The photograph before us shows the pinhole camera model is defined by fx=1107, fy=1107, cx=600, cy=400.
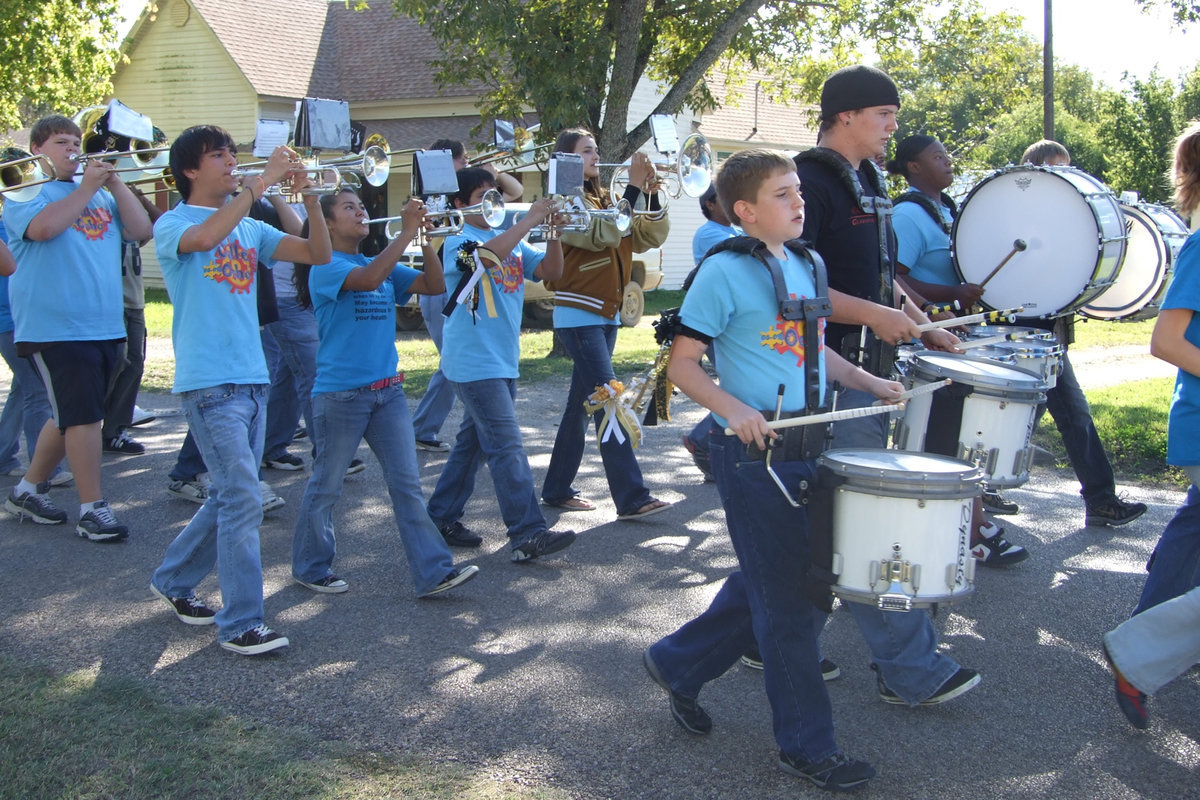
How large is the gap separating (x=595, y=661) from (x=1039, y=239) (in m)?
3.20

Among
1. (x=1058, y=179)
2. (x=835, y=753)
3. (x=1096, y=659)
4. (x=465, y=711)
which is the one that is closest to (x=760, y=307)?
(x=835, y=753)

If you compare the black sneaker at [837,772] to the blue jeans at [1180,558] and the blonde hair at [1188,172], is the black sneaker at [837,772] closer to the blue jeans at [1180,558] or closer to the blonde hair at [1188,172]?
the blue jeans at [1180,558]

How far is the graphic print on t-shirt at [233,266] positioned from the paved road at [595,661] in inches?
57.7

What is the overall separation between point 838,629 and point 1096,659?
1007mm

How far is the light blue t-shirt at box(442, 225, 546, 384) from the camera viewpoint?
18.1 feet

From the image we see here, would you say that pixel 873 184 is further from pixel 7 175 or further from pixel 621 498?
pixel 7 175

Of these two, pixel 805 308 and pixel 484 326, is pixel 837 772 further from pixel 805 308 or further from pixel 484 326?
pixel 484 326

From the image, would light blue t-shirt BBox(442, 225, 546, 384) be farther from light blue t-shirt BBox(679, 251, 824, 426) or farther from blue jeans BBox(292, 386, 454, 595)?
light blue t-shirt BBox(679, 251, 824, 426)

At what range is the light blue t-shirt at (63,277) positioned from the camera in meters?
5.85

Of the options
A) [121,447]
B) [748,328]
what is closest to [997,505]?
[748,328]

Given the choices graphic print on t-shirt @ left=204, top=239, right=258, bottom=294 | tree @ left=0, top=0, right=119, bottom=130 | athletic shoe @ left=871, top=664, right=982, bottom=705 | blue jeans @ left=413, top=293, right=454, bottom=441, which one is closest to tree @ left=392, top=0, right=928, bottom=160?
blue jeans @ left=413, top=293, right=454, bottom=441

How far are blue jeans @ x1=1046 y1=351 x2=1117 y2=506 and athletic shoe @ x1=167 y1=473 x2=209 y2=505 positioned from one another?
490cm

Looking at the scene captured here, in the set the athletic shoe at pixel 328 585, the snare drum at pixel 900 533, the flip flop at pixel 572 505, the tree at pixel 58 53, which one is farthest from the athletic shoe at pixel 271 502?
the tree at pixel 58 53

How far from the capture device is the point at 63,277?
5.89 metres
